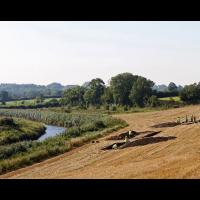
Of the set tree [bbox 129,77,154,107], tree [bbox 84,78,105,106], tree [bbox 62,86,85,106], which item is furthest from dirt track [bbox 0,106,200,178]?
tree [bbox 62,86,85,106]

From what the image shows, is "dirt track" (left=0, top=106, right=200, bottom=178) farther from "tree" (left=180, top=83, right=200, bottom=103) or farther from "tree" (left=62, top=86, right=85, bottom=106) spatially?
"tree" (left=62, top=86, right=85, bottom=106)

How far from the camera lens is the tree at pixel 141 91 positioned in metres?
79.6

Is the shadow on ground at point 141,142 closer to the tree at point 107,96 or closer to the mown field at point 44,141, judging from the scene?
the mown field at point 44,141

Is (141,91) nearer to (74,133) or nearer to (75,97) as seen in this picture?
(75,97)

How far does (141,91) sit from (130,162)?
6012 cm

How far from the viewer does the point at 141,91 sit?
79.6 m

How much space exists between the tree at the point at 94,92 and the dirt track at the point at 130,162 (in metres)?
64.1

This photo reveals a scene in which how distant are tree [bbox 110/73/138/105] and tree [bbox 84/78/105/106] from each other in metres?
7.85

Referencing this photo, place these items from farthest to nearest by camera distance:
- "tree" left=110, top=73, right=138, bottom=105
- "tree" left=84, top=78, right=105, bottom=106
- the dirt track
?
"tree" left=84, top=78, right=105, bottom=106 → "tree" left=110, top=73, right=138, bottom=105 → the dirt track

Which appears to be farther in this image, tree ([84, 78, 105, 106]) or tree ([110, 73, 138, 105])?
tree ([84, 78, 105, 106])

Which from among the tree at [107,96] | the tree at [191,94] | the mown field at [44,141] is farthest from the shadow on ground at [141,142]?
the tree at [107,96]

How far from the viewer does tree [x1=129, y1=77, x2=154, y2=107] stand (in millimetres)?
79562
